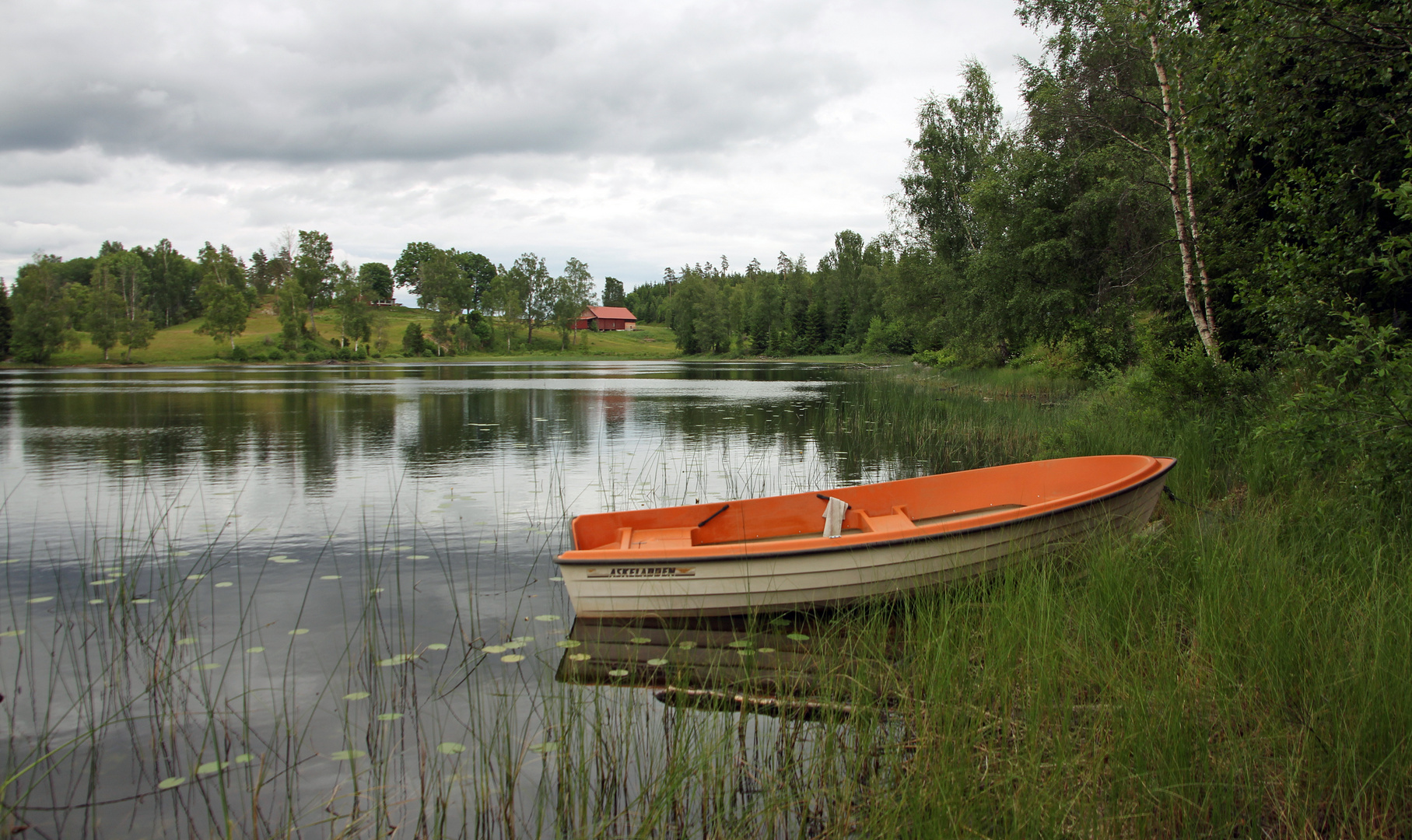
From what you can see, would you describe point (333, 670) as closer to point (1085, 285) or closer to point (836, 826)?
point (836, 826)

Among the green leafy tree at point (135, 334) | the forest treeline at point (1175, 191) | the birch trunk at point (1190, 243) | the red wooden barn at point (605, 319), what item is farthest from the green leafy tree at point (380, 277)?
the birch trunk at point (1190, 243)

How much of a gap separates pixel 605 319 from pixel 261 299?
46.9m

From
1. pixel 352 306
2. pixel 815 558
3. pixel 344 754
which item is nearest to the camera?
pixel 344 754

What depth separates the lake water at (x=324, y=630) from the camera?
11.8 ft

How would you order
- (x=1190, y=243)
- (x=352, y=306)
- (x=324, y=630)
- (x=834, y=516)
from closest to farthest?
(x=324, y=630) → (x=834, y=516) → (x=1190, y=243) → (x=352, y=306)

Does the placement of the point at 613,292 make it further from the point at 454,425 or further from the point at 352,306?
the point at 454,425

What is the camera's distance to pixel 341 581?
22.7ft

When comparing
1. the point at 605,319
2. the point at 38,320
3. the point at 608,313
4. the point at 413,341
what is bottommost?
the point at 413,341

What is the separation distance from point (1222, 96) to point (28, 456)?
18339 millimetres

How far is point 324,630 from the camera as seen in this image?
5.77m

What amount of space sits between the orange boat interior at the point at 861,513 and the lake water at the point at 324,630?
693 mm

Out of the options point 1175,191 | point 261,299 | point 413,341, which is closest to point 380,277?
point 261,299

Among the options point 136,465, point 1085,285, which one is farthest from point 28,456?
point 1085,285

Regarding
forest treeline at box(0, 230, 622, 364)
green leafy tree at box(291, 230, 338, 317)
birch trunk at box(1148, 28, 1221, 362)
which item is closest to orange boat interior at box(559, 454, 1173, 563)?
birch trunk at box(1148, 28, 1221, 362)
